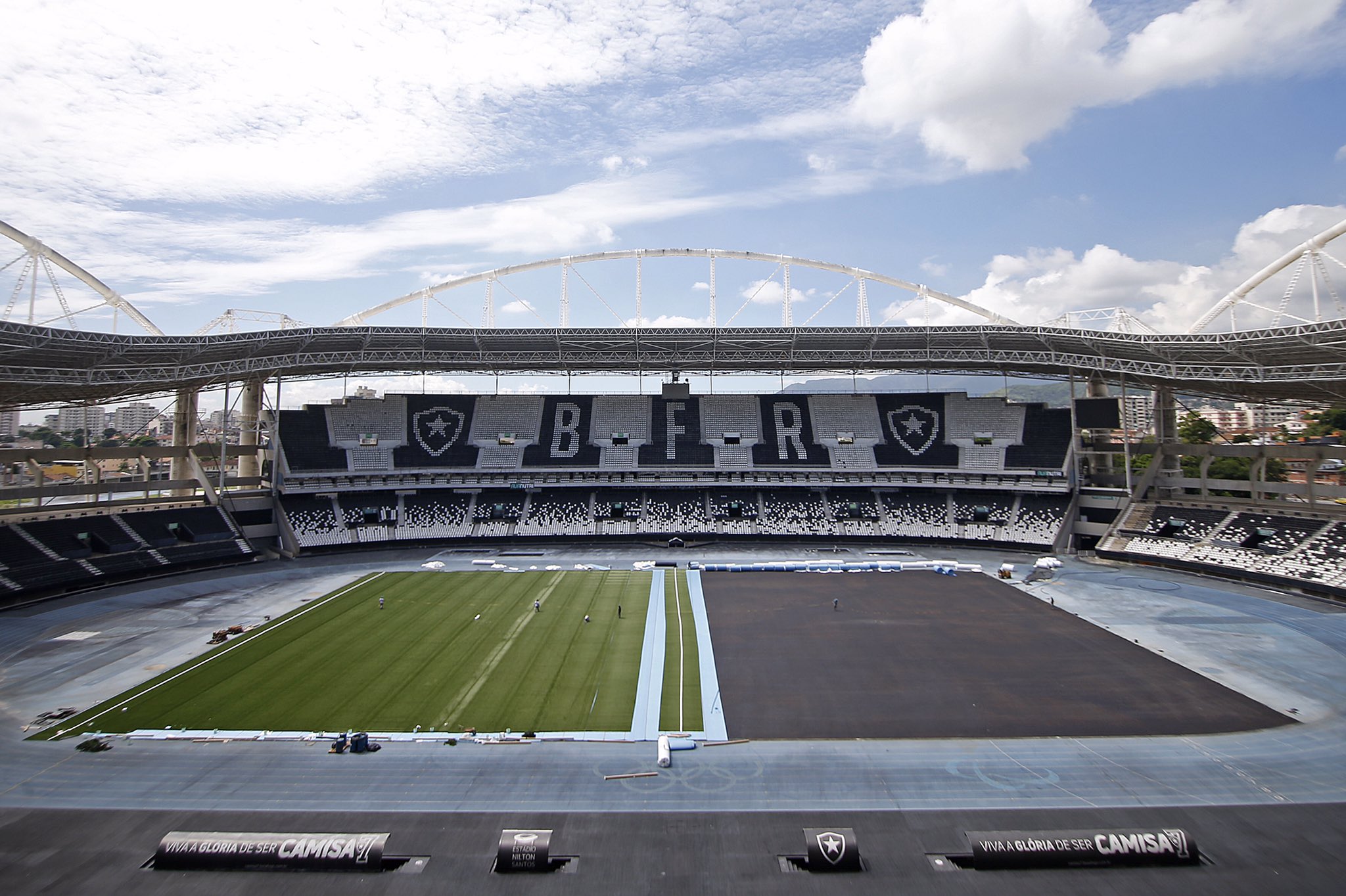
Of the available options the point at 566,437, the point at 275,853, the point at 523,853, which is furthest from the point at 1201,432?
the point at 275,853

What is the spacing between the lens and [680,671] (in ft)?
82.9

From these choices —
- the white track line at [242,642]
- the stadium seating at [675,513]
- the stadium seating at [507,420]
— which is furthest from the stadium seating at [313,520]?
the stadium seating at [675,513]

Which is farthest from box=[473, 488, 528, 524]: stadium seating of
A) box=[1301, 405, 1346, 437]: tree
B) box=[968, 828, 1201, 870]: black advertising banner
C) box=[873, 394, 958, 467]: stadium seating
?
box=[1301, 405, 1346, 437]: tree

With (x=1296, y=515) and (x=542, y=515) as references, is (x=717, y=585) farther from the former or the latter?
(x=1296, y=515)

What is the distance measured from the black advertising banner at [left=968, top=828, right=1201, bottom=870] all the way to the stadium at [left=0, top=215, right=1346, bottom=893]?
3.5 inches

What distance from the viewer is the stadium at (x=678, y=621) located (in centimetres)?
1523

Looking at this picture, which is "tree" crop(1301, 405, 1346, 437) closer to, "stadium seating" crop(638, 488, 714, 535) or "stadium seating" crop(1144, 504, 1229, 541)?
"stadium seating" crop(1144, 504, 1229, 541)

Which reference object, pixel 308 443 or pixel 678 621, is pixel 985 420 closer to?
pixel 678 621

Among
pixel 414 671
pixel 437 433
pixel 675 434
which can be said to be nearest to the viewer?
pixel 414 671

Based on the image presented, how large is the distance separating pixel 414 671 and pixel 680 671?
10315 millimetres

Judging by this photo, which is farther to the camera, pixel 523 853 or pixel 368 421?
pixel 368 421

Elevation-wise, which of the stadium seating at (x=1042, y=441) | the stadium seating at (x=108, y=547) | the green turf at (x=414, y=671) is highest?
the stadium seating at (x=1042, y=441)

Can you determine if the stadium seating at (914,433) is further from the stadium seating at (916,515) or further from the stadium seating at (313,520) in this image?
the stadium seating at (313,520)

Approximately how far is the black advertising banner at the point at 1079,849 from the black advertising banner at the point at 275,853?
43.7 feet
